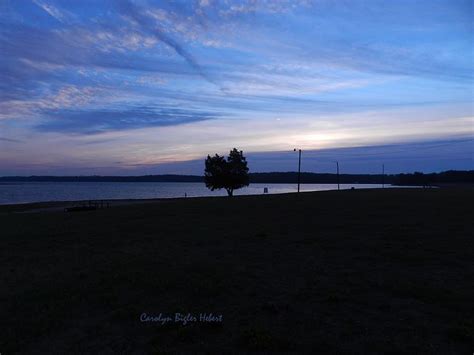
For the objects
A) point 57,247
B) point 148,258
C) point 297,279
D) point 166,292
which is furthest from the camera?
point 57,247

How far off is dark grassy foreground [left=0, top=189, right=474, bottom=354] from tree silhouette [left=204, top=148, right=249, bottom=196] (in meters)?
52.0

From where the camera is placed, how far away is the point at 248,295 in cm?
833

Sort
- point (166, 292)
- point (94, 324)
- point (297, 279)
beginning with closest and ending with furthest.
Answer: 1. point (94, 324)
2. point (166, 292)
3. point (297, 279)

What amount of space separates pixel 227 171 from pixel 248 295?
5948 cm

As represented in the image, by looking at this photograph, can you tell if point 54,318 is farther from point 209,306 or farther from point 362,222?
point 362,222

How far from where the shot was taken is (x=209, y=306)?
7.66 m

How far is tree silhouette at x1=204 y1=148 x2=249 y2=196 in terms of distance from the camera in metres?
67.9

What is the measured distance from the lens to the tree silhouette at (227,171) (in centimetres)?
6788

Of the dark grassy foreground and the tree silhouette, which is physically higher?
the tree silhouette

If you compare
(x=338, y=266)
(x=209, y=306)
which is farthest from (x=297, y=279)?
(x=209, y=306)

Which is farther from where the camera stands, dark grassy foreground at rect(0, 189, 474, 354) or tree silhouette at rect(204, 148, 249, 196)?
tree silhouette at rect(204, 148, 249, 196)

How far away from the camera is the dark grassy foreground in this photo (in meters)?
6.07

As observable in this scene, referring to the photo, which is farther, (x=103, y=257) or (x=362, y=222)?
(x=362, y=222)

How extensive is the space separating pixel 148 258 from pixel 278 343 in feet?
24.2
